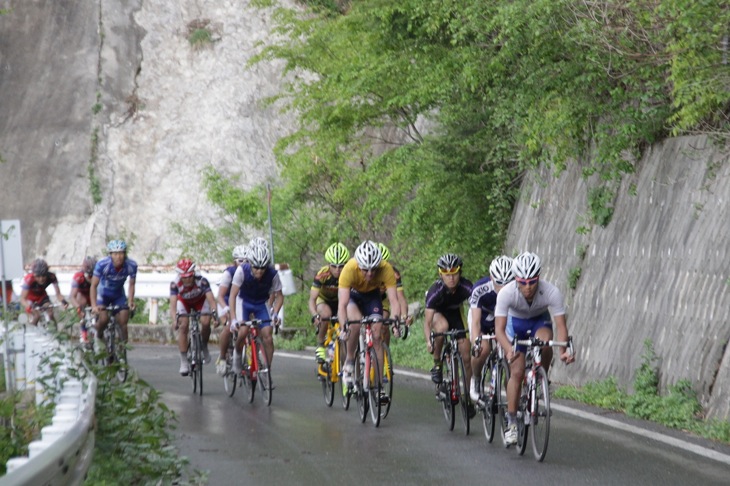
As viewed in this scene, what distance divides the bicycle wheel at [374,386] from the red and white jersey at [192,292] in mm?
4986

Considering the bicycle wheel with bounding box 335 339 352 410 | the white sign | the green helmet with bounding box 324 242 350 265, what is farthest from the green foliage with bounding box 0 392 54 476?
the green helmet with bounding box 324 242 350 265

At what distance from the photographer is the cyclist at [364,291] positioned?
13.9 m

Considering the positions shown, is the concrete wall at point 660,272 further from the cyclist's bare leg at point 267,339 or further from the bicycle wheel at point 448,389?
the cyclist's bare leg at point 267,339

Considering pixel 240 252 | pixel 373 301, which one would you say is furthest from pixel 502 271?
pixel 240 252

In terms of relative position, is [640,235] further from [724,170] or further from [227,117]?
[227,117]

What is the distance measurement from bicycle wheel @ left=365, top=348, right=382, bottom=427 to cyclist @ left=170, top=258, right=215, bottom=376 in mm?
4555

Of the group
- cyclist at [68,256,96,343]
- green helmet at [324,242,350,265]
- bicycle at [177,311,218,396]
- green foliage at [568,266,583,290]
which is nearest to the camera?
green helmet at [324,242,350,265]

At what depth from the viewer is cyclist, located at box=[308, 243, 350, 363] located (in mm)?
15977

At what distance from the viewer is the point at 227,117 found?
47125 millimetres

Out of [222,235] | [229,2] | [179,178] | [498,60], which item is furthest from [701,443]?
[229,2]

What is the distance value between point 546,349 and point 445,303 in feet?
8.61

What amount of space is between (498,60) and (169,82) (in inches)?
1257

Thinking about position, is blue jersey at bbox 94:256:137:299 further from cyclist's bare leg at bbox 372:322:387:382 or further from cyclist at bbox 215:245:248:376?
cyclist's bare leg at bbox 372:322:387:382

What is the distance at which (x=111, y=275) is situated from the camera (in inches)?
760
